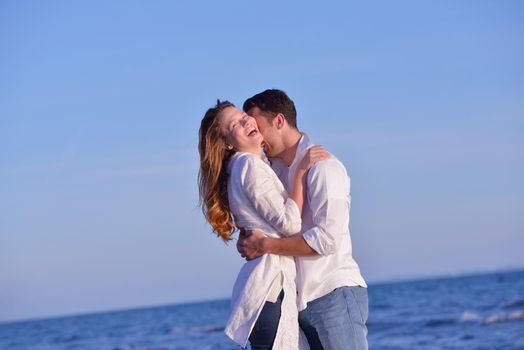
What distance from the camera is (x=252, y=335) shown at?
3.97 metres

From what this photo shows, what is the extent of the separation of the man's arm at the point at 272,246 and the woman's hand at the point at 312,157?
1.06 feet

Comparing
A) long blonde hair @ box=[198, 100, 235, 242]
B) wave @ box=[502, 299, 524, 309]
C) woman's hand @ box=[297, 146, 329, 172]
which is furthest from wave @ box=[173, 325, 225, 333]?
woman's hand @ box=[297, 146, 329, 172]

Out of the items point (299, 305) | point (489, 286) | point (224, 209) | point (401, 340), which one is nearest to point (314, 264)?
point (299, 305)

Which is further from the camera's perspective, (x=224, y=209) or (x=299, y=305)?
(x=224, y=209)

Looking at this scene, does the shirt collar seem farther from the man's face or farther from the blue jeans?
the blue jeans

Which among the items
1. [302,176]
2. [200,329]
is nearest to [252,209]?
[302,176]

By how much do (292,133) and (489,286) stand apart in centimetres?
2768

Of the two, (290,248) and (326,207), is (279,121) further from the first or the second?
(290,248)

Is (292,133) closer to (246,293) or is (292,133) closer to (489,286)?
(246,293)

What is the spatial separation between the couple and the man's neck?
7cm

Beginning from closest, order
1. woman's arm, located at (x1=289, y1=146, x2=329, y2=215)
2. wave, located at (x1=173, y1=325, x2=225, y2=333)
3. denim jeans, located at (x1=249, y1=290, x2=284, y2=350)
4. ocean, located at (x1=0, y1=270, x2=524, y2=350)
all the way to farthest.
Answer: denim jeans, located at (x1=249, y1=290, x2=284, y2=350) < woman's arm, located at (x1=289, y1=146, x2=329, y2=215) < ocean, located at (x1=0, y1=270, x2=524, y2=350) < wave, located at (x1=173, y1=325, x2=225, y2=333)

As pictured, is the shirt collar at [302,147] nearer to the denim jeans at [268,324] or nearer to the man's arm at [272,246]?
the man's arm at [272,246]

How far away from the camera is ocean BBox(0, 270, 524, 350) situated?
16.0 m

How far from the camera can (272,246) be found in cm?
393
